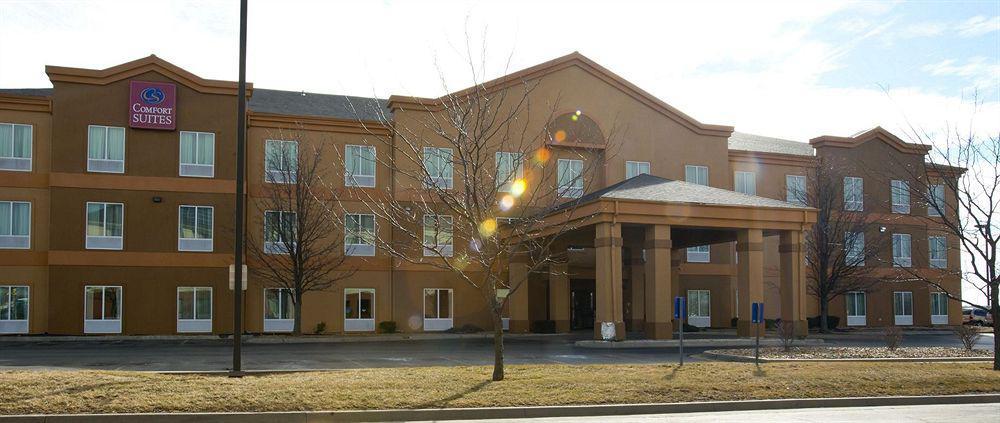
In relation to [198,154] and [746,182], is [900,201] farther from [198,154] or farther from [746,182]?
[198,154]

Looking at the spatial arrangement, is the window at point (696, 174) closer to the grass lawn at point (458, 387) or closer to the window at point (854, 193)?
the window at point (854, 193)

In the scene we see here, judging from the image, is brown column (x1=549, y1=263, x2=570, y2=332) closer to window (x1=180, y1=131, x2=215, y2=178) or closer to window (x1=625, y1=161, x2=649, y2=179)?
window (x1=625, y1=161, x2=649, y2=179)

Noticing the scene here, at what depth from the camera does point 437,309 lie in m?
38.9

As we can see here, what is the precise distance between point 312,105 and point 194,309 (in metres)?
11.1

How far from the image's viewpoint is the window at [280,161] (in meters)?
36.0

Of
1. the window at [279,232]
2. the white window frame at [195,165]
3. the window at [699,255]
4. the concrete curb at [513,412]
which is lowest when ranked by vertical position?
the concrete curb at [513,412]

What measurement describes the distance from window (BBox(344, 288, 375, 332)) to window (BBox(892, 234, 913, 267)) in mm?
28161

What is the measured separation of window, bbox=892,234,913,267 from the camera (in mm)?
47531

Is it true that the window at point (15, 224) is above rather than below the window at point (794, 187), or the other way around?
below

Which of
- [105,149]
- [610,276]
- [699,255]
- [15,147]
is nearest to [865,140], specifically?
[699,255]

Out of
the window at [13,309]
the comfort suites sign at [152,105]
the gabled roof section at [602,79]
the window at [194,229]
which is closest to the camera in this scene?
the window at [13,309]

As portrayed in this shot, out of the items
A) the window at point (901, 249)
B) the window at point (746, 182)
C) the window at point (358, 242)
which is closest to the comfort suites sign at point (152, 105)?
the window at point (358, 242)

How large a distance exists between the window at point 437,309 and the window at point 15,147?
1684cm

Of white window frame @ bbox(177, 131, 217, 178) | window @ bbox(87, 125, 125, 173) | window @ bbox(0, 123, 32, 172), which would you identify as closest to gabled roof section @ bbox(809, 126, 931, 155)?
white window frame @ bbox(177, 131, 217, 178)
